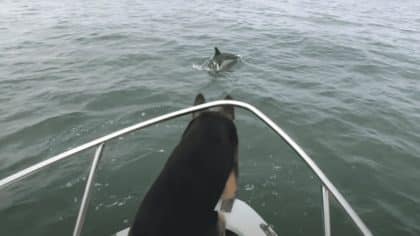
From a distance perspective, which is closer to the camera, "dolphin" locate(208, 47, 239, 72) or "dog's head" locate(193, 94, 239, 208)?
"dog's head" locate(193, 94, 239, 208)

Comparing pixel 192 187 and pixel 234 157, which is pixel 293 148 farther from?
pixel 192 187

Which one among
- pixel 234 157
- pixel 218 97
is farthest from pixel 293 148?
pixel 218 97

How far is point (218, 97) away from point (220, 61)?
84.8 inches

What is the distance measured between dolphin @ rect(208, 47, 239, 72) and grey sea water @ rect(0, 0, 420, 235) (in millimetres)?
407

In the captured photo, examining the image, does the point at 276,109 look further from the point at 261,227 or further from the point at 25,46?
the point at 25,46

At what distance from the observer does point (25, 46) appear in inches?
500

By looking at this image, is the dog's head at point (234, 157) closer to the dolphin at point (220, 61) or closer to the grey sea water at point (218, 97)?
the grey sea water at point (218, 97)

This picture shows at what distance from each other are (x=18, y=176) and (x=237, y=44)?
12.0 m

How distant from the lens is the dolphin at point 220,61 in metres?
10.6

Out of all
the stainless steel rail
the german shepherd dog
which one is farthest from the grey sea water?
the german shepherd dog

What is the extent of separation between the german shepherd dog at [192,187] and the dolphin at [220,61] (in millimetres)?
8174

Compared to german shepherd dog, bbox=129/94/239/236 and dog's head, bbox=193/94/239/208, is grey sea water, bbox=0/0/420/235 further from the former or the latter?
german shepherd dog, bbox=129/94/239/236

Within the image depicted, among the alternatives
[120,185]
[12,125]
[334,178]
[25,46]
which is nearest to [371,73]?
[334,178]

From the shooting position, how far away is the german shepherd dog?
2.00 metres
